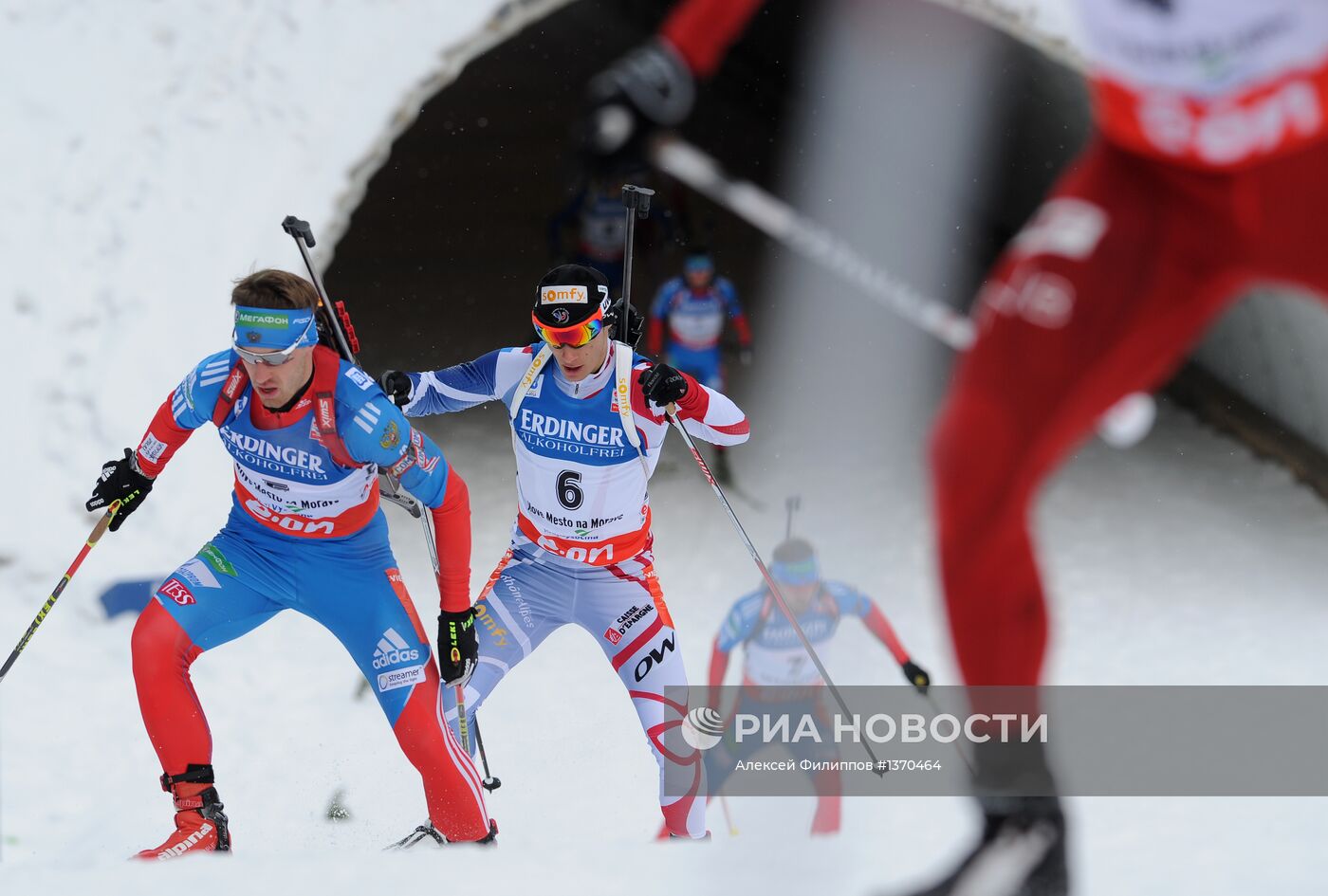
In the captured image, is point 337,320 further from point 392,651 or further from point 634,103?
point 634,103

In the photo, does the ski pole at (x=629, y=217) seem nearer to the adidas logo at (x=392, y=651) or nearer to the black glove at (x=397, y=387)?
the black glove at (x=397, y=387)

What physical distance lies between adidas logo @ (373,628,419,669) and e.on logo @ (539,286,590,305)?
116cm

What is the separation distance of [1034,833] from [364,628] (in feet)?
8.53

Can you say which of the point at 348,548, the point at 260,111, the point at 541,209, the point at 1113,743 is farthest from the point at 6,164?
the point at 541,209

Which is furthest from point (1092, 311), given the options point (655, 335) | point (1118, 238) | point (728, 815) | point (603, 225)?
point (603, 225)

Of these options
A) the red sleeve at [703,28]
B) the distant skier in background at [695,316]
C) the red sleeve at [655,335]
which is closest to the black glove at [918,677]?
the red sleeve at [703,28]

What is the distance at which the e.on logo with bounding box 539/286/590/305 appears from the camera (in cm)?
432

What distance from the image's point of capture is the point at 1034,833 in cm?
207

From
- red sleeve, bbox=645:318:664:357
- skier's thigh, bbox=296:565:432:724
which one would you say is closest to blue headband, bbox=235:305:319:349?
skier's thigh, bbox=296:565:432:724

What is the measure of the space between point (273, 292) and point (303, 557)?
904 mm

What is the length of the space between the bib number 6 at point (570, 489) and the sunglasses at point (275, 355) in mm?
1172

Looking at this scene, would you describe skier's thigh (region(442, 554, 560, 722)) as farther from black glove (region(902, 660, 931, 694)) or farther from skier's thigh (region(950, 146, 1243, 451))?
skier's thigh (region(950, 146, 1243, 451))

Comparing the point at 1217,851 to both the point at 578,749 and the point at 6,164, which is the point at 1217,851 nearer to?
the point at 578,749

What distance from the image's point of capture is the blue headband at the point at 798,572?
5160 mm
